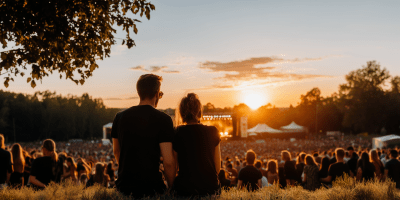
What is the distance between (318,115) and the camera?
240 ft

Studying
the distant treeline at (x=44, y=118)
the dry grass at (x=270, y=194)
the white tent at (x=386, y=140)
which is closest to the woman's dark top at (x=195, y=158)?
the dry grass at (x=270, y=194)

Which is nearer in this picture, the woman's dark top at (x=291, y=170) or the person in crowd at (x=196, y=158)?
the person in crowd at (x=196, y=158)

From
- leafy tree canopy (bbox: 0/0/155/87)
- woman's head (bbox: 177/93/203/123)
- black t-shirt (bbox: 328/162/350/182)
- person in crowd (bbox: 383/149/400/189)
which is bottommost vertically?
person in crowd (bbox: 383/149/400/189)

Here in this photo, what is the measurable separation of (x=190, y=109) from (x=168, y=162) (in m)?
0.54

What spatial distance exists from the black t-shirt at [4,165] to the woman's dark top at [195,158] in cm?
421

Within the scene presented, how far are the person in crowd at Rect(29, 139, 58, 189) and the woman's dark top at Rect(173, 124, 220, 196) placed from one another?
2982 millimetres

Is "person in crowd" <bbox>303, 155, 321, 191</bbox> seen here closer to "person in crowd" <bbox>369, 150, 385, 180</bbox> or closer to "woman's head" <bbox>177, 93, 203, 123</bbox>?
"person in crowd" <bbox>369, 150, 385, 180</bbox>

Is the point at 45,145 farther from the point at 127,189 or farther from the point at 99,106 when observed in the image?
the point at 99,106

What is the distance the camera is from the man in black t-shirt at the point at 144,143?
2.61 meters

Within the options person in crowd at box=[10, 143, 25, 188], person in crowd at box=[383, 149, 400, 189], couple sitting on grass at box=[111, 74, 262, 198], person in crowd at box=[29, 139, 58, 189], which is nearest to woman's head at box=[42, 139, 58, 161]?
person in crowd at box=[29, 139, 58, 189]

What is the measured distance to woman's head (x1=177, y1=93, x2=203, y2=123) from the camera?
113 inches

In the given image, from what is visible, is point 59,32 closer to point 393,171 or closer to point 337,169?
point 337,169

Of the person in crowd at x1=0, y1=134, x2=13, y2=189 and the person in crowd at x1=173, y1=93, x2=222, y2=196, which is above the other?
the person in crowd at x1=173, y1=93, x2=222, y2=196

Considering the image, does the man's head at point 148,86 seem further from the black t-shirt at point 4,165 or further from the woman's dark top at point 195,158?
the black t-shirt at point 4,165
